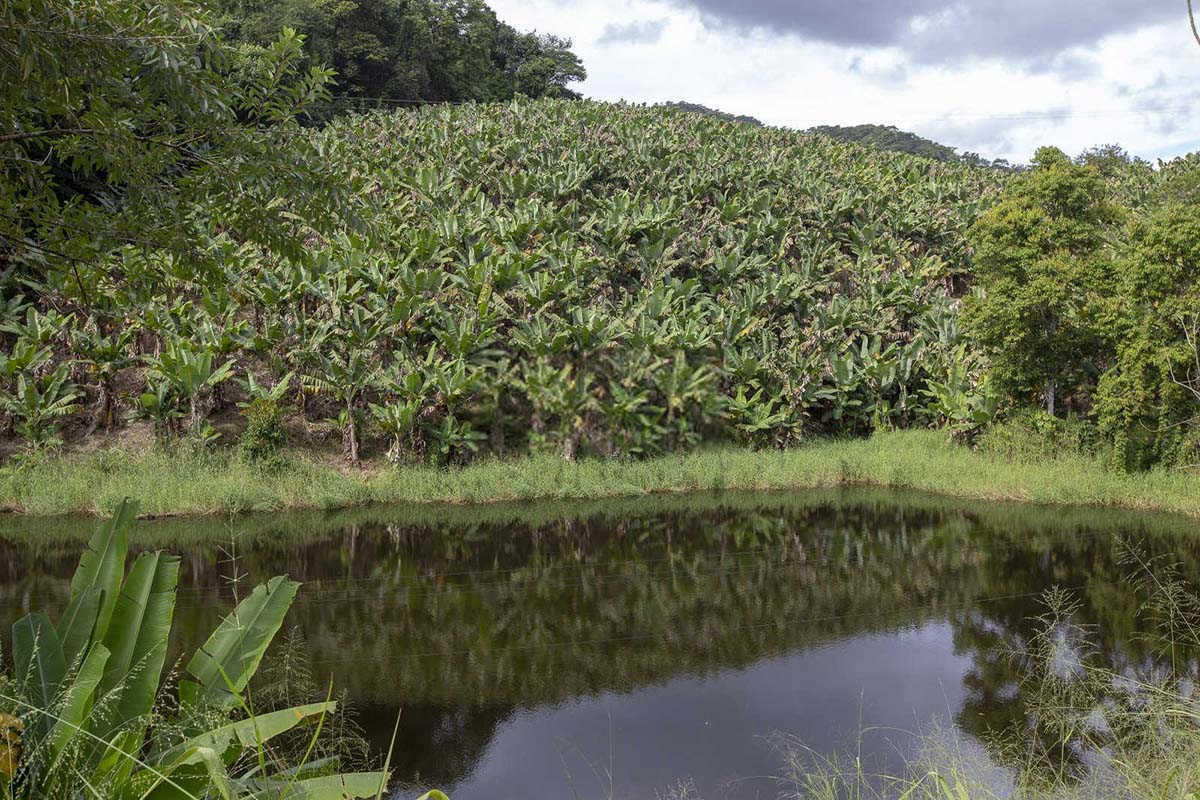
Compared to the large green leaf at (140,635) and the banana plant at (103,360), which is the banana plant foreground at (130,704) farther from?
the banana plant at (103,360)

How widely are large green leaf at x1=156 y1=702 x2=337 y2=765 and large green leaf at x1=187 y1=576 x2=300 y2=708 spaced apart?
0.19m

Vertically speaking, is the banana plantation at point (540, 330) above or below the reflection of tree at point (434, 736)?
above

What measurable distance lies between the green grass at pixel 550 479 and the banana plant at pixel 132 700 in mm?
11509

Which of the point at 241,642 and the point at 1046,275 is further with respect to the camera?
the point at 1046,275

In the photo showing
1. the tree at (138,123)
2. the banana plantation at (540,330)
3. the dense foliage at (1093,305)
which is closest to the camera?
the tree at (138,123)

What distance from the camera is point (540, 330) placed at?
17734 mm

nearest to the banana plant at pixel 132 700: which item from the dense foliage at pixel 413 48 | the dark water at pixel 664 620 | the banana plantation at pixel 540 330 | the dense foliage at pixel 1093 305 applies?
the dark water at pixel 664 620

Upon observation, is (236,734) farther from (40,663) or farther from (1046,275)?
(1046,275)

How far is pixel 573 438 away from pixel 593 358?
209 centimetres

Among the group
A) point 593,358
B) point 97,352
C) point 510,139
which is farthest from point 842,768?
point 510,139

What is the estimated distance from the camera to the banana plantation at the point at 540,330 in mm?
16750

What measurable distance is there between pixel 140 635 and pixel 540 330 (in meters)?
14.7

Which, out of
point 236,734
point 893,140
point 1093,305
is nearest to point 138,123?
point 236,734

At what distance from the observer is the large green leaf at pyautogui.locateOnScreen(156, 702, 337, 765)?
264 centimetres
